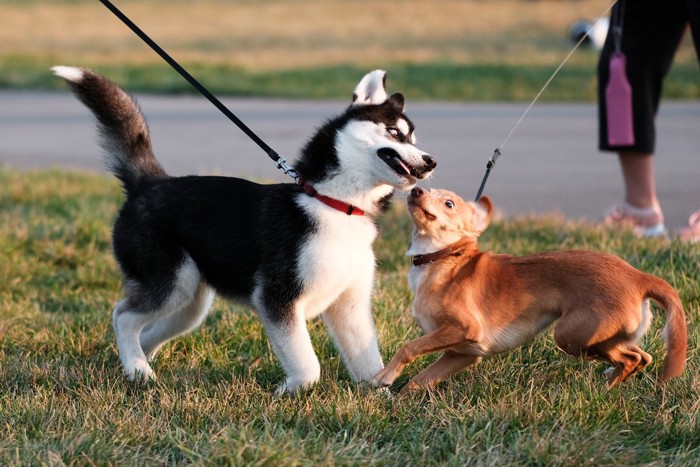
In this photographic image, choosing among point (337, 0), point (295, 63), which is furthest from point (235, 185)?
point (337, 0)

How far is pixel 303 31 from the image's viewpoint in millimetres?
27469

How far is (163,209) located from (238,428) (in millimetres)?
1121

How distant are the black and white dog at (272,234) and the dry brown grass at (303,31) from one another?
43.1ft

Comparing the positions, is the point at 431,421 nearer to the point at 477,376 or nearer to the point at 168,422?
the point at 477,376

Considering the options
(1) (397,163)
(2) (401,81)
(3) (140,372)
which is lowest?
(2) (401,81)

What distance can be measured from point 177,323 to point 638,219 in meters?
3.47

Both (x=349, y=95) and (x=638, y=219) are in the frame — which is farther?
(x=349, y=95)

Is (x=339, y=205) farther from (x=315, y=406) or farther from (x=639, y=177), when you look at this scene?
(x=639, y=177)

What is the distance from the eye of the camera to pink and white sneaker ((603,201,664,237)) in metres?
6.45

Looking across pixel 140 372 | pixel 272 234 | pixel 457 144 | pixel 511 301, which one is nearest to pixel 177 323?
pixel 140 372

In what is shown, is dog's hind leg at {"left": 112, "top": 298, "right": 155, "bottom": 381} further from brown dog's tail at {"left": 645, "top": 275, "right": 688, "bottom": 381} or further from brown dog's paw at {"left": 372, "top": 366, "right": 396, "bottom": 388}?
brown dog's tail at {"left": 645, "top": 275, "right": 688, "bottom": 381}

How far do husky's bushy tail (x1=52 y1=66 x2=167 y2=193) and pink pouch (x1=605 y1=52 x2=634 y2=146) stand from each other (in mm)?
3121

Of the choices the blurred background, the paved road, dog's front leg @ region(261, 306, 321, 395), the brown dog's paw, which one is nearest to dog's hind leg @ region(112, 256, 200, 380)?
dog's front leg @ region(261, 306, 321, 395)

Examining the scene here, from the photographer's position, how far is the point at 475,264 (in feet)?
12.2
